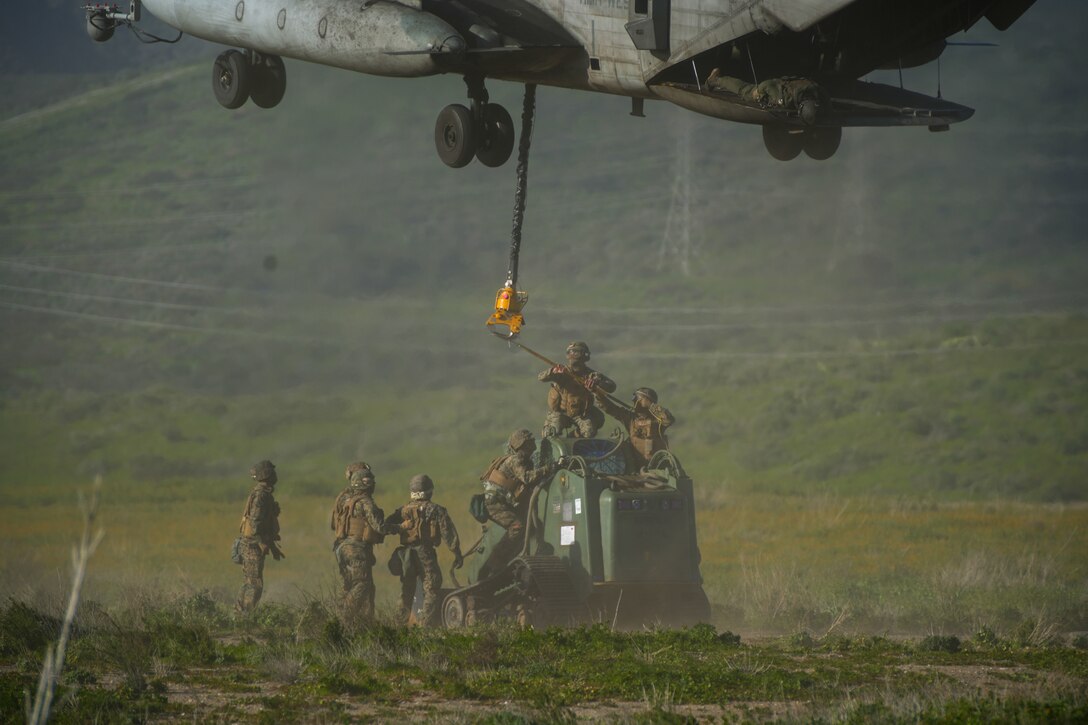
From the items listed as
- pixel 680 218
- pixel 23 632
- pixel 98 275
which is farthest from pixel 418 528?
pixel 98 275

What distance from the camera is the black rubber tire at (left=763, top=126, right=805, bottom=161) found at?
14903 millimetres

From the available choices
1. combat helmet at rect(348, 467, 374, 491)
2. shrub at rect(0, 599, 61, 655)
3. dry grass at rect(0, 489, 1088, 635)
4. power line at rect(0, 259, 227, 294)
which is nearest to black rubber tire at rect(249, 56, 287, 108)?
combat helmet at rect(348, 467, 374, 491)

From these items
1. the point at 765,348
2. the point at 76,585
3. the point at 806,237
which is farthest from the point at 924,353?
the point at 76,585

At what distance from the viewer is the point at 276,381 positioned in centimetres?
5641

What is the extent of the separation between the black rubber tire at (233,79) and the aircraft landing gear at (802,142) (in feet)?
20.6

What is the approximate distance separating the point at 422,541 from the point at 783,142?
24.4ft

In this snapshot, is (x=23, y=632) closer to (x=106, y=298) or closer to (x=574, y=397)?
(x=574, y=397)

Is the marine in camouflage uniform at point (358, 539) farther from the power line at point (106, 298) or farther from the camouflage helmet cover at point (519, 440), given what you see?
the power line at point (106, 298)

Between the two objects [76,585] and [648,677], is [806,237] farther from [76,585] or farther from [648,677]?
[76,585]

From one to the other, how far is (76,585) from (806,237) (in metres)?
61.6

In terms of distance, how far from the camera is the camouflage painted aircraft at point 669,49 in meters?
13.5

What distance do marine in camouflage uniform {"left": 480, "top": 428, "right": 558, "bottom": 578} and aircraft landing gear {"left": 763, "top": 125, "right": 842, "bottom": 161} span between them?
5.82m

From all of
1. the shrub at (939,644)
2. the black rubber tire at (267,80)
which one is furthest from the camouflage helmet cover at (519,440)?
the shrub at (939,644)

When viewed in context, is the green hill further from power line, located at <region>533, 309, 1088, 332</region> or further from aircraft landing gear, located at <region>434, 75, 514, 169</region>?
aircraft landing gear, located at <region>434, 75, 514, 169</region>
